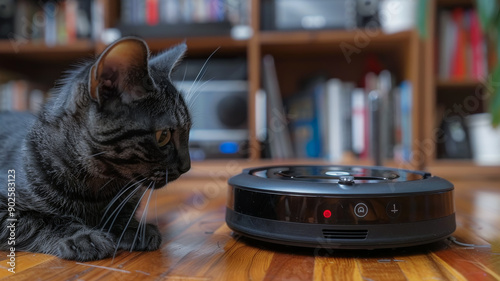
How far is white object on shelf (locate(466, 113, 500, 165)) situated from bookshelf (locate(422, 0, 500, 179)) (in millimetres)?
52

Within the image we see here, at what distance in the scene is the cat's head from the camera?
0.66 meters

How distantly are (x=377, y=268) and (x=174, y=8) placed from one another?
181cm

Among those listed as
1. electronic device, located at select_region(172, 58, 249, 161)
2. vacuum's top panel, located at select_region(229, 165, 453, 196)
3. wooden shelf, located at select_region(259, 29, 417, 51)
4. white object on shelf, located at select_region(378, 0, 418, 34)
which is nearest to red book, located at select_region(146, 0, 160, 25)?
electronic device, located at select_region(172, 58, 249, 161)

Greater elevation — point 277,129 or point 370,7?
point 370,7

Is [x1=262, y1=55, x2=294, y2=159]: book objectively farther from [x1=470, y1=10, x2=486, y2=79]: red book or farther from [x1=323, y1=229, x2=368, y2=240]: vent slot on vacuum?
[x1=323, y1=229, x2=368, y2=240]: vent slot on vacuum

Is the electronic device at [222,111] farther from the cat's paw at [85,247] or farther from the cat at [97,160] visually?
the cat's paw at [85,247]

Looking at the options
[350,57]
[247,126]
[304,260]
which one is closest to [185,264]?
[304,260]

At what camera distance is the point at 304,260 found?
636 mm

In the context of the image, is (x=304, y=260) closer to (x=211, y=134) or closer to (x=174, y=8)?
(x=211, y=134)

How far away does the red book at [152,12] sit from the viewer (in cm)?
212

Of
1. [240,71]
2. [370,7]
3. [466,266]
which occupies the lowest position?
[466,266]

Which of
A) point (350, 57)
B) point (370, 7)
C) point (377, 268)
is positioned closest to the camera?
point (377, 268)

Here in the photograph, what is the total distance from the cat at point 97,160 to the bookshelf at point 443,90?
1538 mm

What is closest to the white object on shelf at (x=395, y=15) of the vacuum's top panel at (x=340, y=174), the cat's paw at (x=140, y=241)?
the vacuum's top panel at (x=340, y=174)
